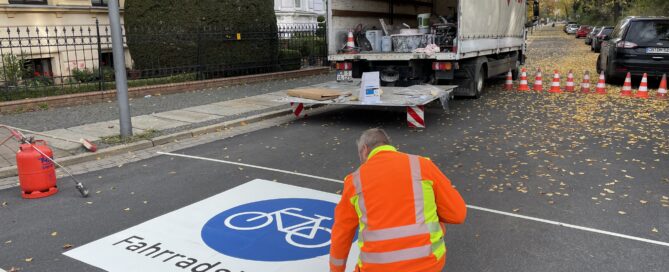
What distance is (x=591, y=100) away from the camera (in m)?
12.4

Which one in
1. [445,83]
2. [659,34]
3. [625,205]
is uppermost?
[659,34]

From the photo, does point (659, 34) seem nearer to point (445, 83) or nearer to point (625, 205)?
point (445, 83)

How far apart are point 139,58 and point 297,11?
27823 millimetres

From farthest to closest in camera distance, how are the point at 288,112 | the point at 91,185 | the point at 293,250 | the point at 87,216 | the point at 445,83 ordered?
the point at 445,83 < the point at 288,112 < the point at 91,185 < the point at 87,216 < the point at 293,250

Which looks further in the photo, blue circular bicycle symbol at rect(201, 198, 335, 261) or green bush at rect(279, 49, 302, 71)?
green bush at rect(279, 49, 302, 71)

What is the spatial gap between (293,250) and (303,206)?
1.06m

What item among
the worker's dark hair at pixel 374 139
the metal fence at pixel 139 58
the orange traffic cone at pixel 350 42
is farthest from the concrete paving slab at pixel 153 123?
the worker's dark hair at pixel 374 139

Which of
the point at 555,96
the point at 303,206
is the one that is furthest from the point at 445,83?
the point at 303,206

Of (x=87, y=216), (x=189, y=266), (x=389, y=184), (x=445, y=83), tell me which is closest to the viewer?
(x=389, y=184)

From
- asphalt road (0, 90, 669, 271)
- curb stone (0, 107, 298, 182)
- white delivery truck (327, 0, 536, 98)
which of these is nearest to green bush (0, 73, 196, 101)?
curb stone (0, 107, 298, 182)

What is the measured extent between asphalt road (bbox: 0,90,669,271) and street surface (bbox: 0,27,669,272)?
0.02 meters

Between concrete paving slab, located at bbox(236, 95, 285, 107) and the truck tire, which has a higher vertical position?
the truck tire

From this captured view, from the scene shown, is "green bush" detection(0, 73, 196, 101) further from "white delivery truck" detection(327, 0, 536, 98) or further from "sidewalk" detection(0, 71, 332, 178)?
"white delivery truck" detection(327, 0, 536, 98)

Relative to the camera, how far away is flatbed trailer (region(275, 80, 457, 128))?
9070 millimetres
